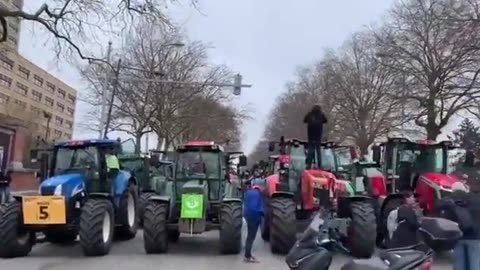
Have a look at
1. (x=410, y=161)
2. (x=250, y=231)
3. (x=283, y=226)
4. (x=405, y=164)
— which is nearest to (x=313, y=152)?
(x=405, y=164)

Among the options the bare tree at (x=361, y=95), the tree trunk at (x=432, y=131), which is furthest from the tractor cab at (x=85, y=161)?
the bare tree at (x=361, y=95)

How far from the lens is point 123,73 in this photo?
42344 mm

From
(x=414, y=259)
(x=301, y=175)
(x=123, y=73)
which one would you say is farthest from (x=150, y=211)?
(x=123, y=73)

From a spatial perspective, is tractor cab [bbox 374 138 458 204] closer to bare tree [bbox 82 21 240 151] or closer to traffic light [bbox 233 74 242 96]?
traffic light [bbox 233 74 242 96]

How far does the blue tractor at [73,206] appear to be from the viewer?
45.0 feet

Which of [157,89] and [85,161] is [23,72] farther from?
[85,161]

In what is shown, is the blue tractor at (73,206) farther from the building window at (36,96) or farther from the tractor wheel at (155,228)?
the building window at (36,96)

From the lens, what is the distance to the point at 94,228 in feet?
44.7

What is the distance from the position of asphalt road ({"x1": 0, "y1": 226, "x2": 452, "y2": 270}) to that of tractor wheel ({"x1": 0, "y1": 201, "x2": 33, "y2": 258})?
8.5 inches

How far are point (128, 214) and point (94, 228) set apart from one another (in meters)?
3.63

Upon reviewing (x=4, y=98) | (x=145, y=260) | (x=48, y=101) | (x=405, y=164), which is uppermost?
(x=48, y=101)

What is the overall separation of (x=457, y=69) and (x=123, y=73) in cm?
2014

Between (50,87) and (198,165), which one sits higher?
(50,87)

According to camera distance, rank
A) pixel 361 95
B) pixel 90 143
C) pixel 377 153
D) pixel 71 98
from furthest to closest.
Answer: pixel 71 98
pixel 361 95
pixel 377 153
pixel 90 143
